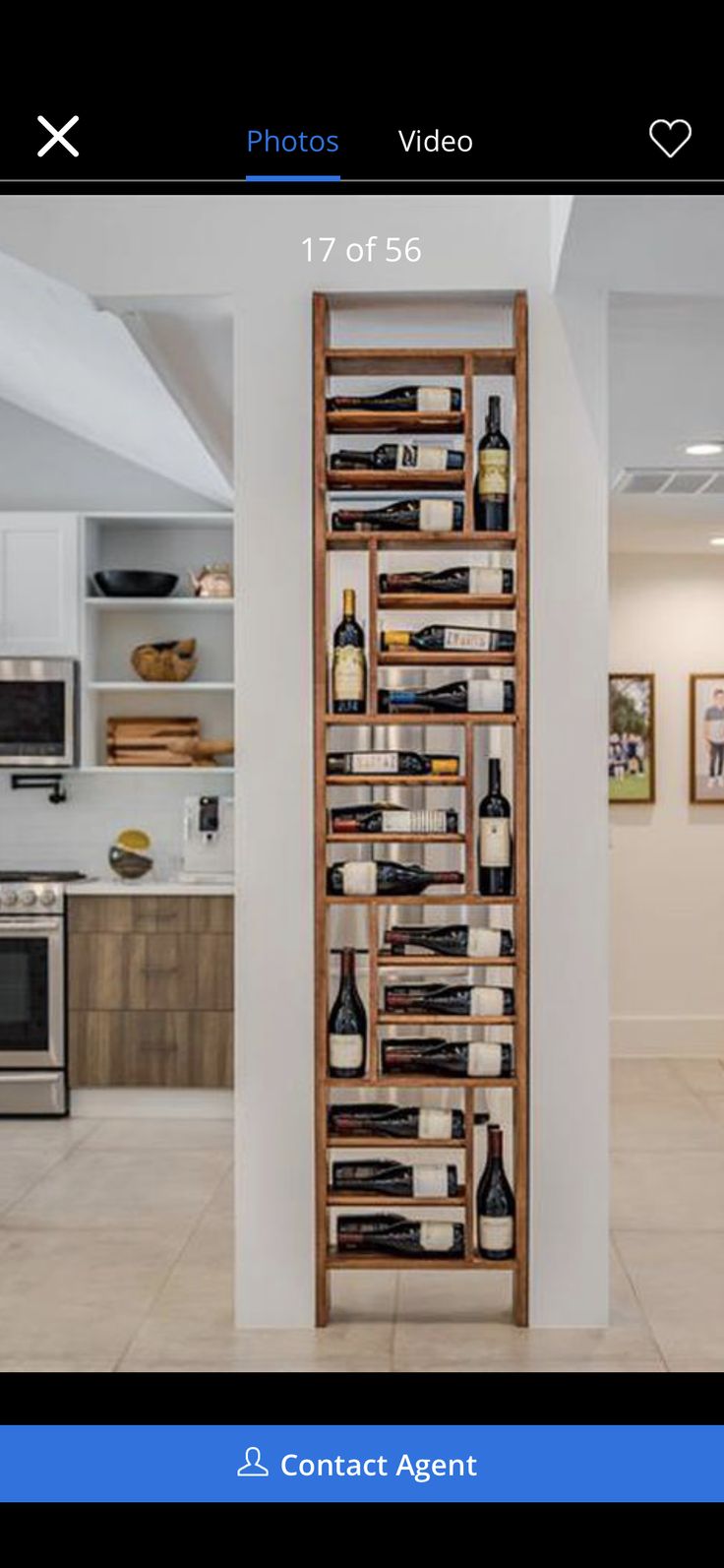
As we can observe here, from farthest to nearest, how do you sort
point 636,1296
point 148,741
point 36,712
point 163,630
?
point 163,630
point 148,741
point 36,712
point 636,1296

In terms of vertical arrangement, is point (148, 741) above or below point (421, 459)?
below

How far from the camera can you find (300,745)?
3.00 metres

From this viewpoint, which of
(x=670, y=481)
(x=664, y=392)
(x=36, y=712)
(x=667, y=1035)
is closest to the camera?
(x=664, y=392)

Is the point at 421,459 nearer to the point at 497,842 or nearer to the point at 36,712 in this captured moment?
the point at 497,842

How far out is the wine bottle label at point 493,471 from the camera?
117 inches

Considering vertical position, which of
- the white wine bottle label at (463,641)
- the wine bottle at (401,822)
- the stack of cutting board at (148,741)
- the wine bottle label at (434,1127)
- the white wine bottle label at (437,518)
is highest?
the white wine bottle label at (437,518)

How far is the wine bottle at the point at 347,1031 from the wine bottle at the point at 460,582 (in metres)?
0.79

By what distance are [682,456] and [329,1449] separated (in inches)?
165

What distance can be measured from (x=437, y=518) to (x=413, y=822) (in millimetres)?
634

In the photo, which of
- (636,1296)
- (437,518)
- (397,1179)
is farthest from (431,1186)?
(437,518)

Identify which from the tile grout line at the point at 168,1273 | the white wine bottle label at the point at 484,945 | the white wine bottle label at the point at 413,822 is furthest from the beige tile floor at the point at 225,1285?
the white wine bottle label at the point at 413,822

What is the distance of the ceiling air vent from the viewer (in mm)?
4980
